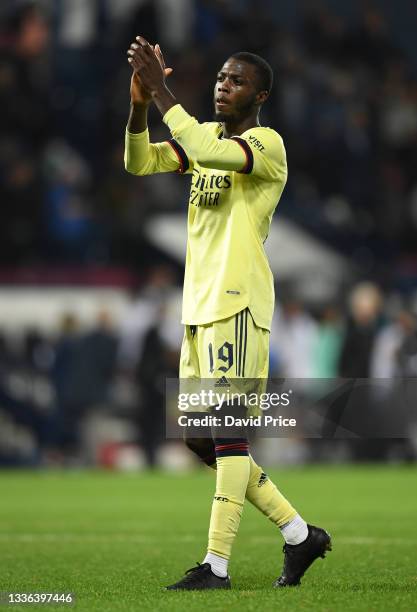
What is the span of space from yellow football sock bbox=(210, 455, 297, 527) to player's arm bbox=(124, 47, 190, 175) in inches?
57.8

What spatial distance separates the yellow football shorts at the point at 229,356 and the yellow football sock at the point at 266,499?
11.8 inches

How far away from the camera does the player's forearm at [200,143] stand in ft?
19.0

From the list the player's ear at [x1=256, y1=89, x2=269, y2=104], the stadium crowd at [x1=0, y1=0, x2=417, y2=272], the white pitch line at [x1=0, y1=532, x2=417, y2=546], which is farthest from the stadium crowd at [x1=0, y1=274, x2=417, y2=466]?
the player's ear at [x1=256, y1=89, x2=269, y2=104]

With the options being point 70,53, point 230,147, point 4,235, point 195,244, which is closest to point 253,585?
point 195,244

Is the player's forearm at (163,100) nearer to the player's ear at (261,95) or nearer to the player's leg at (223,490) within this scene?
the player's ear at (261,95)

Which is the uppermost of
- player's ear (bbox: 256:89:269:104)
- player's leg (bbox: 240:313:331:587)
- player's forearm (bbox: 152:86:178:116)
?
player's ear (bbox: 256:89:269:104)

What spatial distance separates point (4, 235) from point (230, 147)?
1212 centimetres

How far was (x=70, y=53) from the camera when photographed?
66.1 feet

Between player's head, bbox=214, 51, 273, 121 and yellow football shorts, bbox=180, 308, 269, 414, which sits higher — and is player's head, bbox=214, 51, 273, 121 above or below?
above

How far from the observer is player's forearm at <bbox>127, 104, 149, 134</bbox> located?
6.11 meters

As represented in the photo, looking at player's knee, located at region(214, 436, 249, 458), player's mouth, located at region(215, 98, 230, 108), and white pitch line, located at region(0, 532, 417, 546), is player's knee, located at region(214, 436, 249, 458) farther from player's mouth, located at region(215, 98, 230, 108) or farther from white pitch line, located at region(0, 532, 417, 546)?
white pitch line, located at region(0, 532, 417, 546)

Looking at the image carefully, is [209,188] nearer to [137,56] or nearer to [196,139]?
[196,139]

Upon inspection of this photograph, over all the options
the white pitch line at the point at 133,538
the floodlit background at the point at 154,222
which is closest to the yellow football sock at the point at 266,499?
the white pitch line at the point at 133,538

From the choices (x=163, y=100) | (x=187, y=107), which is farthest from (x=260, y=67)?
(x=187, y=107)
